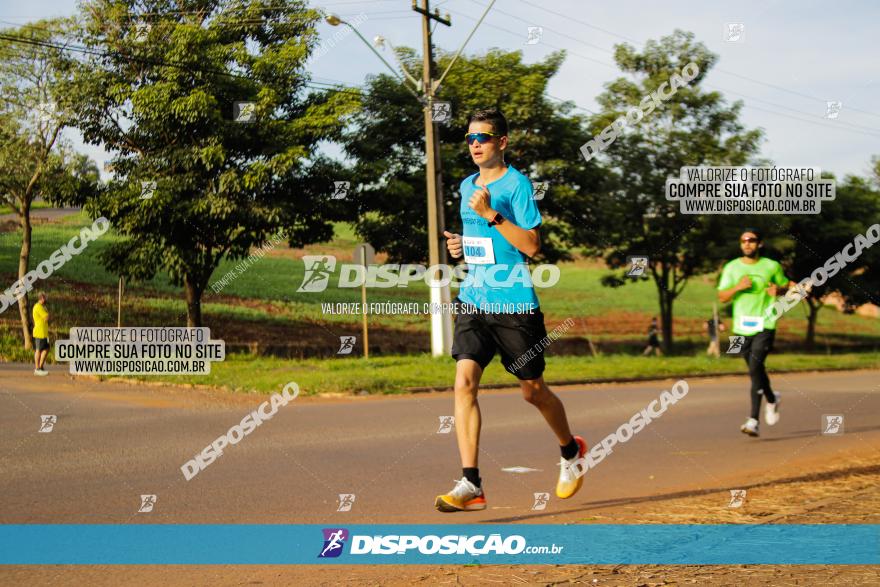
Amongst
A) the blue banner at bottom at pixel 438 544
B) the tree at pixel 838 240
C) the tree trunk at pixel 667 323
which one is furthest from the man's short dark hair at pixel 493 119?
the tree trunk at pixel 667 323

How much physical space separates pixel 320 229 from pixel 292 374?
8.70 metres

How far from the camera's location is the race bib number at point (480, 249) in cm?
513

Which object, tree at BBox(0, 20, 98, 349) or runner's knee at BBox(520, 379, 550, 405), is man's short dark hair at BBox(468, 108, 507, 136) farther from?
tree at BBox(0, 20, 98, 349)

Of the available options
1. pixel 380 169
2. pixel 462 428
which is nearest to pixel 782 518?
pixel 462 428

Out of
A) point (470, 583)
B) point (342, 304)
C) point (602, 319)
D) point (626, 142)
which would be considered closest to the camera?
point (470, 583)

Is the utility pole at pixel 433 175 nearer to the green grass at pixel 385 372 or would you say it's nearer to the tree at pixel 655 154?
the green grass at pixel 385 372

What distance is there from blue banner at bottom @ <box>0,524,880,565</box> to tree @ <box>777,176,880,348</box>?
3306 cm

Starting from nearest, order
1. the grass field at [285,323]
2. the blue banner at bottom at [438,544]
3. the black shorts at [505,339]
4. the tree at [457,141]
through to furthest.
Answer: the blue banner at bottom at [438,544] < the black shorts at [505,339] < the grass field at [285,323] < the tree at [457,141]

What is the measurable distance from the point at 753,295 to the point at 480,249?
5411 mm

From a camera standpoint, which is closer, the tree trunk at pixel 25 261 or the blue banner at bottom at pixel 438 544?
the blue banner at bottom at pixel 438 544

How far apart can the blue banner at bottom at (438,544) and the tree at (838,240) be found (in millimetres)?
33064

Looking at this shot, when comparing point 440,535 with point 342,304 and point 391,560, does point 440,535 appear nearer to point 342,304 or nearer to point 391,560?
point 391,560

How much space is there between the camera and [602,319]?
165 feet

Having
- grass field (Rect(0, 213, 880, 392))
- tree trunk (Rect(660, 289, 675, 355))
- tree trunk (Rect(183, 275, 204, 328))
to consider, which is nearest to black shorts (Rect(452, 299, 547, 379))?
grass field (Rect(0, 213, 880, 392))
